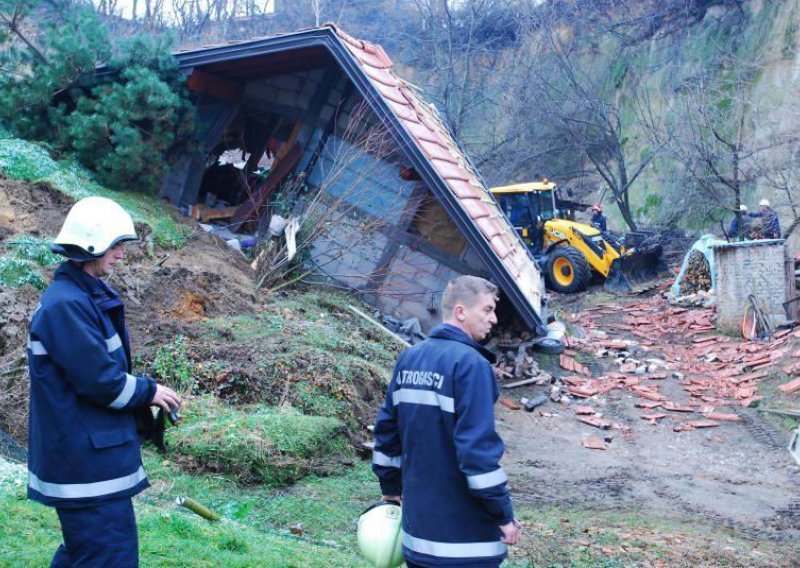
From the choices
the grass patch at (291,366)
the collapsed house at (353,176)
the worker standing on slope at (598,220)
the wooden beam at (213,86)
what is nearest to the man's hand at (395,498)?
the grass patch at (291,366)

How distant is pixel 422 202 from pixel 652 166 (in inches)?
786

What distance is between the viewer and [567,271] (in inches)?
841

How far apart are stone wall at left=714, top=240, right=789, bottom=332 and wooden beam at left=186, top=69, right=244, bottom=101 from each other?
921 centimetres

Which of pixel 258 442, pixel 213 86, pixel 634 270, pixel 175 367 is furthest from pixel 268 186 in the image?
pixel 634 270

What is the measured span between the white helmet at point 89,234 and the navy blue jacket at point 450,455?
1.36 m

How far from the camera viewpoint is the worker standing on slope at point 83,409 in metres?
3.36

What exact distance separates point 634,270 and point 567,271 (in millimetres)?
1930

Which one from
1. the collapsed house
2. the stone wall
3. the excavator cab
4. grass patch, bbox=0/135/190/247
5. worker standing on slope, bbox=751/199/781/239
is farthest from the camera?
the excavator cab

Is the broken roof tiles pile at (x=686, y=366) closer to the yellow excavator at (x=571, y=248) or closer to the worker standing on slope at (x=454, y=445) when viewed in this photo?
the yellow excavator at (x=571, y=248)

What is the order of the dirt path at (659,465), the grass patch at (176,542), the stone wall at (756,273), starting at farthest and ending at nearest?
1. the stone wall at (756,273)
2. the dirt path at (659,465)
3. the grass patch at (176,542)

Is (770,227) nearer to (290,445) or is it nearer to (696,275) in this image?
(696,275)

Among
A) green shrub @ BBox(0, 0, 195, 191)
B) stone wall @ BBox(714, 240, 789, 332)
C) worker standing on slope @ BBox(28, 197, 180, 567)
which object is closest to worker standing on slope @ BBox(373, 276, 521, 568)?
worker standing on slope @ BBox(28, 197, 180, 567)

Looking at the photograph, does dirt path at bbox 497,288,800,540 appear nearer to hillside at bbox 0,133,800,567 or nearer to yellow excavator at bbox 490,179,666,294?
hillside at bbox 0,133,800,567

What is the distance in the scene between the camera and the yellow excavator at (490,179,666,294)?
2122 cm
